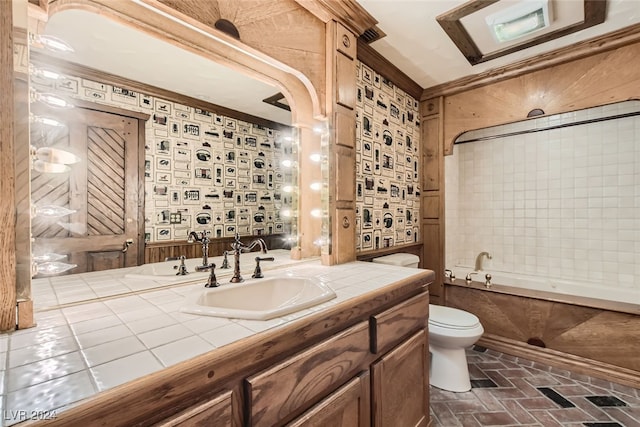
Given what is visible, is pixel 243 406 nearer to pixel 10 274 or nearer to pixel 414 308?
pixel 10 274

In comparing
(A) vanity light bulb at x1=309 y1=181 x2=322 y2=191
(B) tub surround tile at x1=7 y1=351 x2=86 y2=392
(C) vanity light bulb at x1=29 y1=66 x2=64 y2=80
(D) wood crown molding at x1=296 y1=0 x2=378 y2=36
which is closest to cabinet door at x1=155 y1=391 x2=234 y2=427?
(B) tub surround tile at x1=7 y1=351 x2=86 y2=392

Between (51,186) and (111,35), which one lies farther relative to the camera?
(111,35)

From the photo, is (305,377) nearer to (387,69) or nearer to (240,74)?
(240,74)

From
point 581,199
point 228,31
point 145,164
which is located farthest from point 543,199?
point 145,164

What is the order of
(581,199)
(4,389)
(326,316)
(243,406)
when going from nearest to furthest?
(4,389) < (243,406) < (326,316) < (581,199)

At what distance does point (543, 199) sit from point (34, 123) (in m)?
3.89

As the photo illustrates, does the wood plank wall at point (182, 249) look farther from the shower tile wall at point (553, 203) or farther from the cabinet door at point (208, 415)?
the shower tile wall at point (553, 203)

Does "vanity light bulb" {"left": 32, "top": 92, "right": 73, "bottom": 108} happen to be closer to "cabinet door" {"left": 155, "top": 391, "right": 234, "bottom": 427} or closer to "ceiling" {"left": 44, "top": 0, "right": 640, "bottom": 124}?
"ceiling" {"left": 44, "top": 0, "right": 640, "bottom": 124}

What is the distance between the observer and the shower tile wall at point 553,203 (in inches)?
101

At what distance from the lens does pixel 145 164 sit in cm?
125

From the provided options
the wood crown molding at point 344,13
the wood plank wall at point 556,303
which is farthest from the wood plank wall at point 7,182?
the wood plank wall at point 556,303

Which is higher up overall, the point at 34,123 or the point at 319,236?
the point at 34,123

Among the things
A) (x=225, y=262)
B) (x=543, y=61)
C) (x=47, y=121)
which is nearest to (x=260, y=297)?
(x=225, y=262)

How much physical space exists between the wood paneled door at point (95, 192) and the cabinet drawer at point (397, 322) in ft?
3.63
